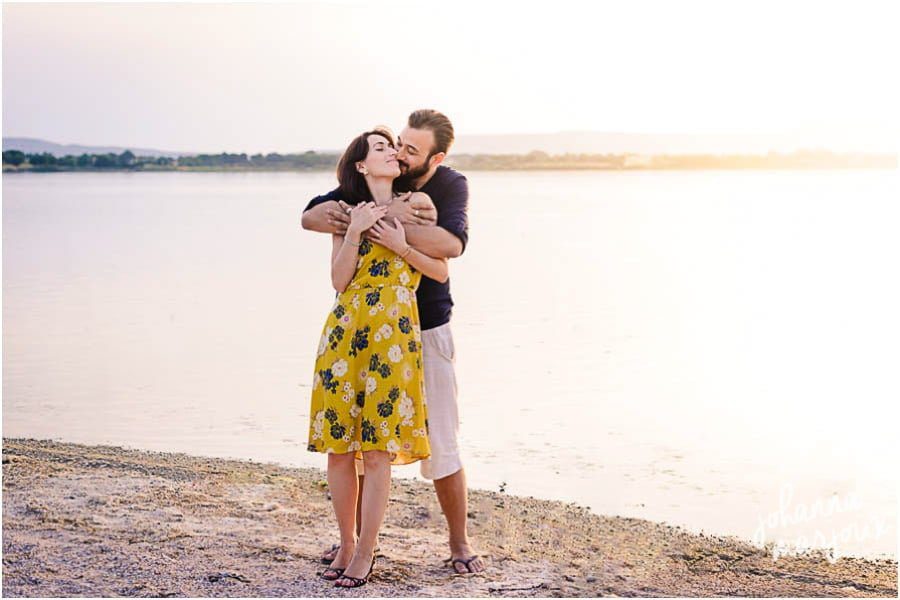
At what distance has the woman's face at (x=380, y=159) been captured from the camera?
457cm

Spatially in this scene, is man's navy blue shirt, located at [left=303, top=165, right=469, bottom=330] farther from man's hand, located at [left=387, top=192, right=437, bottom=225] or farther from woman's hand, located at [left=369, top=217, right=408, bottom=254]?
woman's hand, located at [left=369, top=217, right=408, bottom=254]

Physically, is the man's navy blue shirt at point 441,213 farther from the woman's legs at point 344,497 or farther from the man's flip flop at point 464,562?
the man's flip flop at point 464,562

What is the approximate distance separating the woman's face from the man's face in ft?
0.13

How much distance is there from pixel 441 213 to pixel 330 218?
42 centimetres

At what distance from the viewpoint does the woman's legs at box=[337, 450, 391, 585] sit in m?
4.62

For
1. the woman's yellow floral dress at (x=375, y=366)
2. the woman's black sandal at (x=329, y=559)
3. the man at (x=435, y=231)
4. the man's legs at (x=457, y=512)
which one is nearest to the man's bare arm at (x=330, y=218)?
the man at (x=435, y=231)

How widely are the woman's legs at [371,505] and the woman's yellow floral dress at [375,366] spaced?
62 mm

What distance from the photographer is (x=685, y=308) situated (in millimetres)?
14820

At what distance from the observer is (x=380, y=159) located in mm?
4562

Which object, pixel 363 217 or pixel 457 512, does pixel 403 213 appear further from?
pixel 457 512

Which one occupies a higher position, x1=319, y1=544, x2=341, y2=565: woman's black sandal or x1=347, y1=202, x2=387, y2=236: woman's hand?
x1=347, y1=202, x2=387, y2=236: woman's hand

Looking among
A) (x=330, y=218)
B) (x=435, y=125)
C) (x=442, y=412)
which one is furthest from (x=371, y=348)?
(x=435, y=125)

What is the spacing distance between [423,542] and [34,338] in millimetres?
7844

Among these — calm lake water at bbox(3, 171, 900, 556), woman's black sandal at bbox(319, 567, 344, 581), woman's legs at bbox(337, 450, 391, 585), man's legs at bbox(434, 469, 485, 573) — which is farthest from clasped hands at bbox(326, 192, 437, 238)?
calm lake water at bbox(3, 171, 900, 556)
